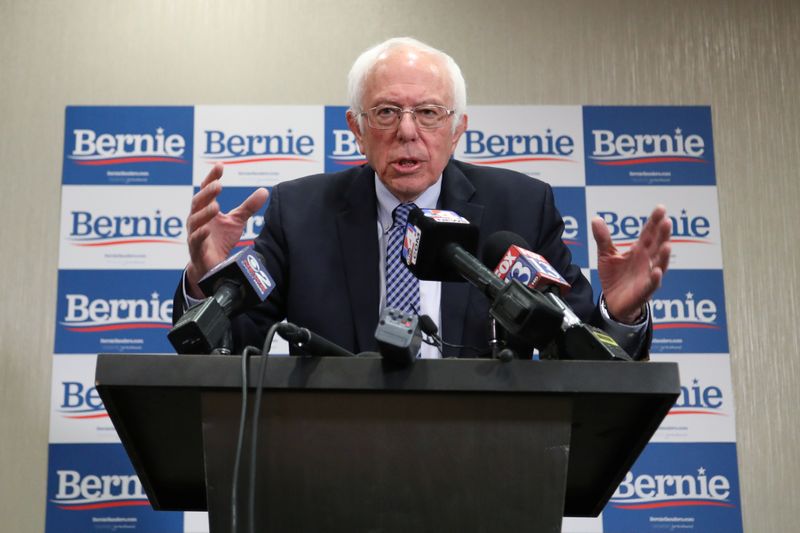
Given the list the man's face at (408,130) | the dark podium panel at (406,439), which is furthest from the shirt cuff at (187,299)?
the man's face at (408,130)

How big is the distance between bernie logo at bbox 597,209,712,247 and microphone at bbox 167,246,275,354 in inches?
96.9

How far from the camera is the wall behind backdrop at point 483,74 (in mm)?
3633

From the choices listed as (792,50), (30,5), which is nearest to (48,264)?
(30,5)

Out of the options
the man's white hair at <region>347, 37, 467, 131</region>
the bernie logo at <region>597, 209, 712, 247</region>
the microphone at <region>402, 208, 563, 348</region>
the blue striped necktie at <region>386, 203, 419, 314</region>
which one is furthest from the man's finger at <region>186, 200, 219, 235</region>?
the bernie logo at <region>597, 209, 712, 247</region>

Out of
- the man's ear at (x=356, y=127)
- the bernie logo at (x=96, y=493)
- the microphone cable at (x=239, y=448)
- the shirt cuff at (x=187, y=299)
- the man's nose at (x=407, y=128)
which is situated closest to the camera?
the microphone cable at (x=239, y=448)

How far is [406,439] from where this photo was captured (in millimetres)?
1146

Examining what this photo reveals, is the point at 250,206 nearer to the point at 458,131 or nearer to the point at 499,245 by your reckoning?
the point at 499,245

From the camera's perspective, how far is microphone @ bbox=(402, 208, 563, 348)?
1.18 m

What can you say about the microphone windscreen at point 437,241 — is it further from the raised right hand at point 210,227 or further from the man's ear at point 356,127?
the man's ear at point 356,127

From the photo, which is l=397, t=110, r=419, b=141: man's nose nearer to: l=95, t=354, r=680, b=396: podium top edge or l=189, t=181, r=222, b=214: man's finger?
l=189, t=181, r=222, b=214: man's finger

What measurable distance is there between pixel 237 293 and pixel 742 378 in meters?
Result: 2.72

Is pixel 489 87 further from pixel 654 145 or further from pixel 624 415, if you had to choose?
pixel 624 415

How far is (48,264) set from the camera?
3.59 m

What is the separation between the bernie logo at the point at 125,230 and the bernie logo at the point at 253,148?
0.99 feet
